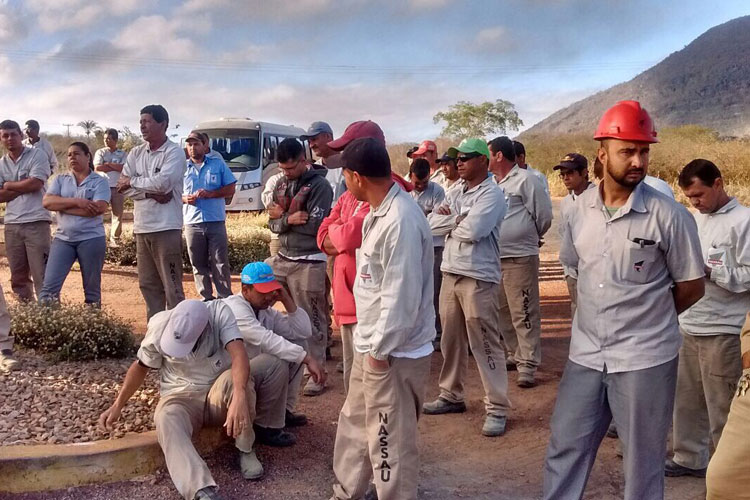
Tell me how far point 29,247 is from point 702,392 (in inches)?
223

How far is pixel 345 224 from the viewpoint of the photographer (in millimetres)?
3996

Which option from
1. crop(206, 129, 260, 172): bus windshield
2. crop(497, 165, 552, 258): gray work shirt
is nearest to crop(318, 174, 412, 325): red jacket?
crop(497, 165, 552, 258): gray work shirt

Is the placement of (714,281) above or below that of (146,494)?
above

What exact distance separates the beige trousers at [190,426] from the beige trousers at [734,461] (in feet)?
7.57

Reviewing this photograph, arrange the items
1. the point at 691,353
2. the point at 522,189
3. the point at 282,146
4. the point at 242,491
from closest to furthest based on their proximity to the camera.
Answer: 1. the point at 242,491
2. the point at 691,353
3. the point at 282,146
4. the point at 522,189

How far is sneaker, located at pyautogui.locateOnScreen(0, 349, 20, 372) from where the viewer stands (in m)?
5.15

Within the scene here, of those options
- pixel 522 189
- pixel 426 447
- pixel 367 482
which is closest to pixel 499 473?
pixel 426 447

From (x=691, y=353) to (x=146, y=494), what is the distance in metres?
3.09

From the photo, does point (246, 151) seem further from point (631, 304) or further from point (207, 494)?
point (631, 304)

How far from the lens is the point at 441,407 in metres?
5.43

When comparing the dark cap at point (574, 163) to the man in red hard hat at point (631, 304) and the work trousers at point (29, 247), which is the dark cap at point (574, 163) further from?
the work trousers at point (29, 247)

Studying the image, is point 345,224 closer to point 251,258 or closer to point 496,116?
point 251,258

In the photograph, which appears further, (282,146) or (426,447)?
(282,146)

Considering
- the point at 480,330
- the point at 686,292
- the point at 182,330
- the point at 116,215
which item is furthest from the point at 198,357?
the point at 116,215
